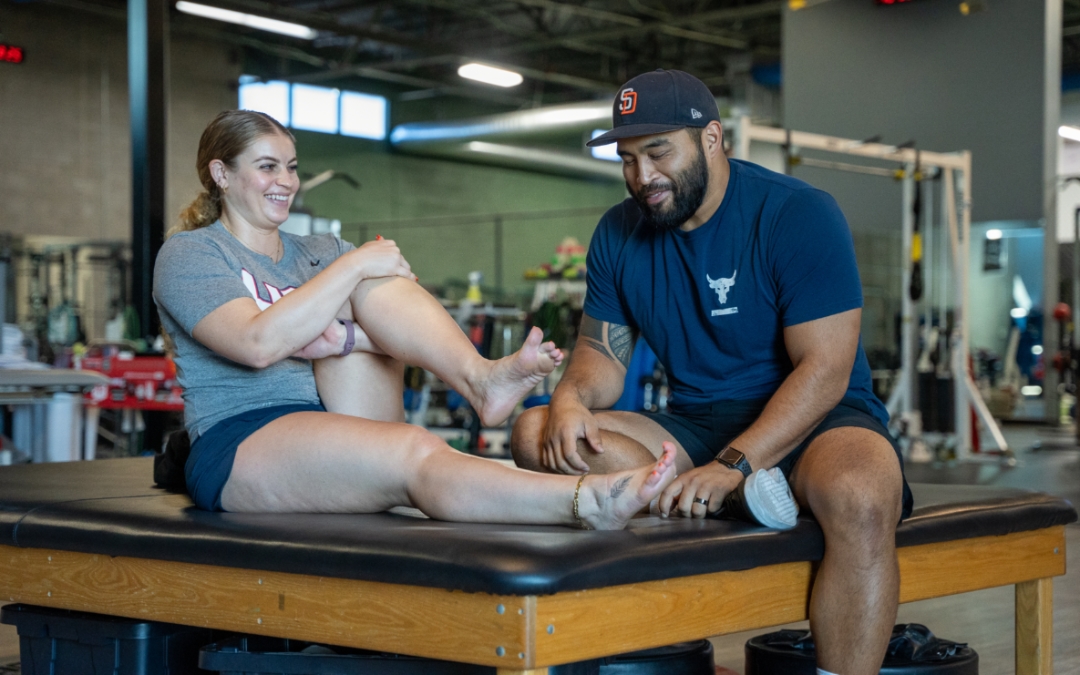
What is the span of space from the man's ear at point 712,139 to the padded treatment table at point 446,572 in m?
0.78

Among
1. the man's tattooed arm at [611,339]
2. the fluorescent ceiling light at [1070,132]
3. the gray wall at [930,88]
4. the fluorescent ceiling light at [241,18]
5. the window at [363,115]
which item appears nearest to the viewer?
the man's tattooed arm at [611,339]

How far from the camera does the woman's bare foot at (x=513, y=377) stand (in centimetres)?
182

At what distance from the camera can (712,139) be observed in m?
2.19

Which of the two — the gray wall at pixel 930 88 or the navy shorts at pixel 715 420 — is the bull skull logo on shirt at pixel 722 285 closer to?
the navy shorts at pixel 715 420

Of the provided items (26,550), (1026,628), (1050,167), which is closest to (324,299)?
(26,550)

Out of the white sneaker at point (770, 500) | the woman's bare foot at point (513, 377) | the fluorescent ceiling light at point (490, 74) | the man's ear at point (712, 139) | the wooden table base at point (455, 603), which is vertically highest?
the fluorescent ceiling light at point (490, 74)

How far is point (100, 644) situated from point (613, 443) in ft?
3.27

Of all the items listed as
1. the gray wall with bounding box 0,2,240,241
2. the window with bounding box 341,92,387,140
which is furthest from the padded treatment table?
the window with bounding box 341,92,387,140

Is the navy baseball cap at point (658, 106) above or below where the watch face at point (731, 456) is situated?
above

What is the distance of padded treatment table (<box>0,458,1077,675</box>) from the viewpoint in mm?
1407

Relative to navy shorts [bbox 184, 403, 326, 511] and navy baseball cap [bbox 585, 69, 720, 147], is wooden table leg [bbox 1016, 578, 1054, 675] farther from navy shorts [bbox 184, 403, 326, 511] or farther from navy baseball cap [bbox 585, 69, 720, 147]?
navy shorts [bbox 184, 403, 326, 511]

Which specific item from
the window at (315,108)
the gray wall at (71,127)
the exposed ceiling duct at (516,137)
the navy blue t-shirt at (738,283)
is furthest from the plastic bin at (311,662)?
the window at (315,108)

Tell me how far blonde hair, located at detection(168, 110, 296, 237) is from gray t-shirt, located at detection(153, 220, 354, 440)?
0.05 metres

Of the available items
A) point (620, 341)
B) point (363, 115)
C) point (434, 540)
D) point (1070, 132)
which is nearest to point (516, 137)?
point (363, 115)
